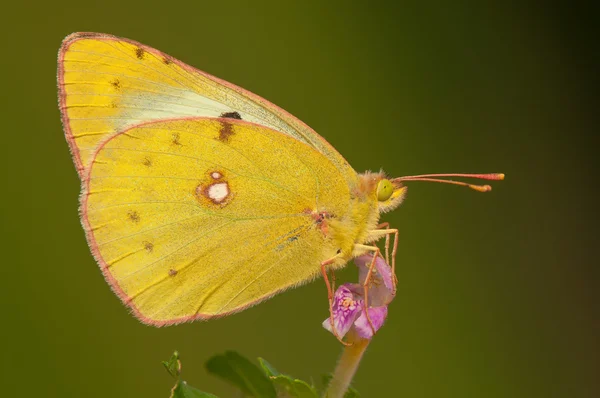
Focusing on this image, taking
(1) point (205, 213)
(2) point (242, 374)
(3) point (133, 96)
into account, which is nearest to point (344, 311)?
(2) point (242, 374)

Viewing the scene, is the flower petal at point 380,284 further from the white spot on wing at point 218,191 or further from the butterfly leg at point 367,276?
the white spot on wing at point 218,191

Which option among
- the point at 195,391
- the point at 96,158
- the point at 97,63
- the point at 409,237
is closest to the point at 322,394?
the point at 195,391

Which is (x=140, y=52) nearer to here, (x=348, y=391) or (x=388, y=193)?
(x=388, y=193)

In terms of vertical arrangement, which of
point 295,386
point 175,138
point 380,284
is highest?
point 175,138

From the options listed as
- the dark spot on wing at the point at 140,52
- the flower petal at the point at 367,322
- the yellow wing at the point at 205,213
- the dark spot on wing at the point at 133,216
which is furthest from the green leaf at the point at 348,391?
the dark spot on wing at the point at 140,52

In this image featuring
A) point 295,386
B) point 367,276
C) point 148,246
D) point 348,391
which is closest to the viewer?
point 295,386

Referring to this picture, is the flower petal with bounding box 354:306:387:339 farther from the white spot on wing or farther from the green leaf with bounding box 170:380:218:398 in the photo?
the white spot on wing

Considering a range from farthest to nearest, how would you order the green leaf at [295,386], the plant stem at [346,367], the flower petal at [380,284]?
1. the flower petal at [380,284]
2. the plant stem at [346,367]
3. the green leaf at [295,386]
